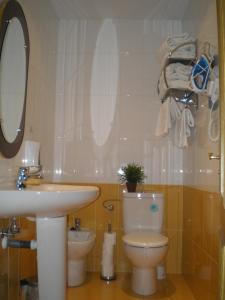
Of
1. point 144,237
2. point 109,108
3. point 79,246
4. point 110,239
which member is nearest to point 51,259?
point 79,246

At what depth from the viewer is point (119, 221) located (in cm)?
265

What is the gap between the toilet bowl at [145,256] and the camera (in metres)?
2.04

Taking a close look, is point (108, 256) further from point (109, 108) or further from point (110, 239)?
point (109, 108)

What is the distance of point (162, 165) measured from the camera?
2.69 metres

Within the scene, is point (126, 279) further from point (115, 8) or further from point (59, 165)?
point (115, 8)

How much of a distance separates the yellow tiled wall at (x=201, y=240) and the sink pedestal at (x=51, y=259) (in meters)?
0.82

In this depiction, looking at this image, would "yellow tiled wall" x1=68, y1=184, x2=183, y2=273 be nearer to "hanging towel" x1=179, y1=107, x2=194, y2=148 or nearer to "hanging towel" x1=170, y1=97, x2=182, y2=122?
"hanging towel" x1=179, y1=107, x2=194, y2=148

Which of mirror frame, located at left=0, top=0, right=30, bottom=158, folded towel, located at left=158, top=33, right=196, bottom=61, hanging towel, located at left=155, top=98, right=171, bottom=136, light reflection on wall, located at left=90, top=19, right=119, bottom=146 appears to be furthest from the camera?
light reflection on wall, located at left=90, top=19, right=119, bottom=146

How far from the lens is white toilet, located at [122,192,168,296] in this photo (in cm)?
205

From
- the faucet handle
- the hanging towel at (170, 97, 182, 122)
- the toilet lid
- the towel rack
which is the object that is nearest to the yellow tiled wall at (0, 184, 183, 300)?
the toilet lid

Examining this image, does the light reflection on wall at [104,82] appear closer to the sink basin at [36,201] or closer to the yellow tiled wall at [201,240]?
the yellow tiled wall at [201,240]

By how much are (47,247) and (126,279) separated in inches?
49.7

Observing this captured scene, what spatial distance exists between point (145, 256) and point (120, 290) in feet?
1.42

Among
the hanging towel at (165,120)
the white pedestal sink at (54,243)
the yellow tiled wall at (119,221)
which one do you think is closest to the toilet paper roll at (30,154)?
the white pedestal sink at (54,243)
